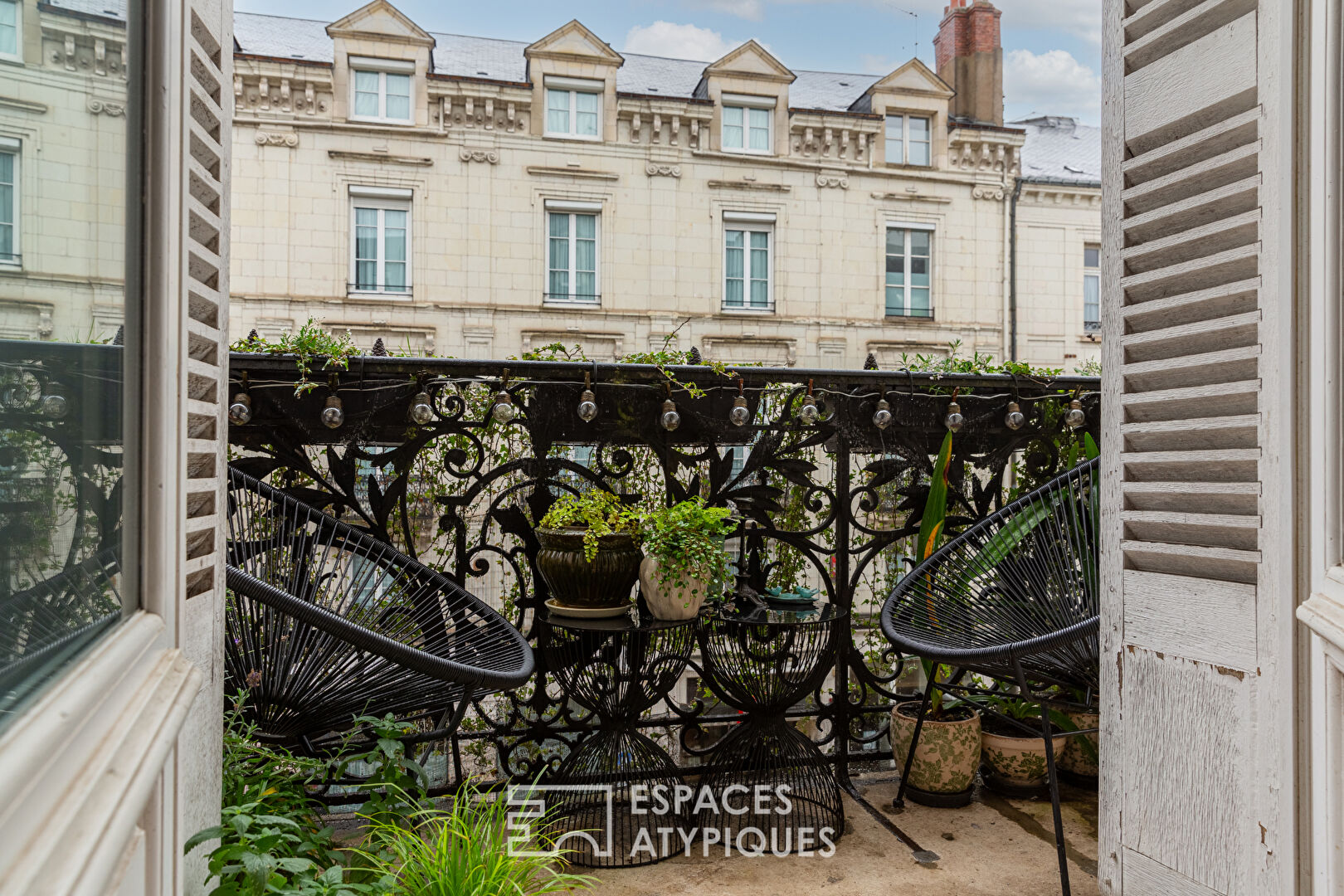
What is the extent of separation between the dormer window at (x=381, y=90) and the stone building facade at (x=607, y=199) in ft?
0.08

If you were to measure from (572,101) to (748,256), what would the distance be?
3.17 meters

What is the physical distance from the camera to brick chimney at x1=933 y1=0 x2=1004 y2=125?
42.8 feet

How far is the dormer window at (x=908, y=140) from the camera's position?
42.2 feet

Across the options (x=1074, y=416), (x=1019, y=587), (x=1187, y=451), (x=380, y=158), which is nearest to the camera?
(x=1187, y=451)

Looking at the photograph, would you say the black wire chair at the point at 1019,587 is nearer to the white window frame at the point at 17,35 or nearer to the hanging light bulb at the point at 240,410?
the hanging light bulb at the point at 240,410

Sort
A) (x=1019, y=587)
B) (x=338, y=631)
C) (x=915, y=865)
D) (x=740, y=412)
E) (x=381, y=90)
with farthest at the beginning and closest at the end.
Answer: (x=381, y=90)
(x=740, y=412)
(x=1019, y=587)
(x=915, y=865)
(x=338, y=631)

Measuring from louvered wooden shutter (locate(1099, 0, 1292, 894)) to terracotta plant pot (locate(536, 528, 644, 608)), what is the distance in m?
1.26

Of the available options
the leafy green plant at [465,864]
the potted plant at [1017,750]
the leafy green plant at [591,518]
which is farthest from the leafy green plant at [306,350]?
the potted plant at [1017,750]

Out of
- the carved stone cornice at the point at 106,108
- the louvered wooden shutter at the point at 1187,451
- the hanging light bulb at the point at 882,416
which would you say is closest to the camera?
the carved stone cornice at the point at 106,108

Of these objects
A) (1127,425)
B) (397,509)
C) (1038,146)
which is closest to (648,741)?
(397,509)

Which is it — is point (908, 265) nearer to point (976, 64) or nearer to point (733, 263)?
point (733, 263)

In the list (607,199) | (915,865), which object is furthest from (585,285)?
(915,865)

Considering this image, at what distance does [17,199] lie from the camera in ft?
1.62

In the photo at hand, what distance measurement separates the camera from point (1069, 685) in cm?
241
